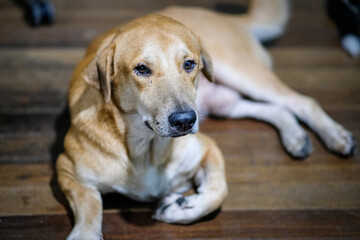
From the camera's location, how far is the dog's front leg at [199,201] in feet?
6.65

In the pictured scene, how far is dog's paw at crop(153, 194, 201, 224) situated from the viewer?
202 cm

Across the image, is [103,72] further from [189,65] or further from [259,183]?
[259,183]

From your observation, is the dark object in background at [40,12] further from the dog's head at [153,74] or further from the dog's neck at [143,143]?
the dog's neck at [143,143]

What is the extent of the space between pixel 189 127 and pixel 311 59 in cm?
205

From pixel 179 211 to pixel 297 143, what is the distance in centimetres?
91

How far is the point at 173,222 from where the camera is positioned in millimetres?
2076

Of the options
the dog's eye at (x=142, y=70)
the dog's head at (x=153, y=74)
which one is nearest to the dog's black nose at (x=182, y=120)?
the dog's head at (x=153, y=74)


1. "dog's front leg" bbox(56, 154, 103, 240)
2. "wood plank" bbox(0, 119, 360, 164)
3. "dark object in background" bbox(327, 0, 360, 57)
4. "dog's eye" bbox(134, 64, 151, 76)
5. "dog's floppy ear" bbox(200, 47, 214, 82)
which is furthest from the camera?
"dark object in background" bbox(327, 0, 360, 57)

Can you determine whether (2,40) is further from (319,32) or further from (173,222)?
(319,32)

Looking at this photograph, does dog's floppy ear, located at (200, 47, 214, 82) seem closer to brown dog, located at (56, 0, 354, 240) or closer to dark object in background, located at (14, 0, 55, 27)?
brown dog, located at (56, 0, 354, 240)

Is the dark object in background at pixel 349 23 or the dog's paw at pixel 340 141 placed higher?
the dark object in background at pixel 349 23

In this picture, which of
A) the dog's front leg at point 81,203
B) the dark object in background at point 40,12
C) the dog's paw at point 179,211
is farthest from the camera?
the dark object in background at point 40,12

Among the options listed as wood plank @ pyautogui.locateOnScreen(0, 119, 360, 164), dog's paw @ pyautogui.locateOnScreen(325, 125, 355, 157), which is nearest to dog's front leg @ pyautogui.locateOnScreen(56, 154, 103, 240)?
wood plank @ pyautogui.locateOnScreen(0, 119, 360, 164)

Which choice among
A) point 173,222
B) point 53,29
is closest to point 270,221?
point 173,222
